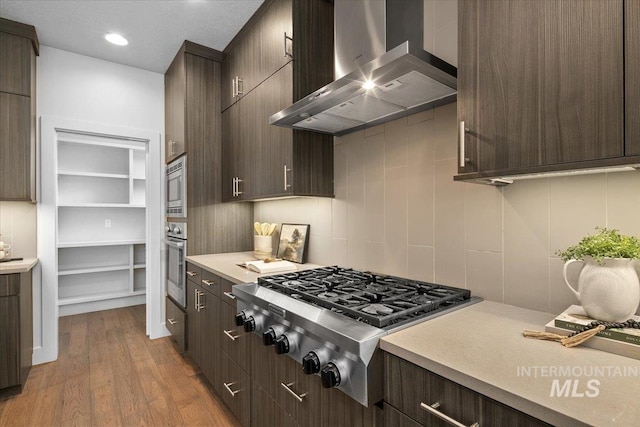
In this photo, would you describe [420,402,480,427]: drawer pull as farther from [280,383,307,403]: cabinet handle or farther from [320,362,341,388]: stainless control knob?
[280,383,307,403]: cabinet handle

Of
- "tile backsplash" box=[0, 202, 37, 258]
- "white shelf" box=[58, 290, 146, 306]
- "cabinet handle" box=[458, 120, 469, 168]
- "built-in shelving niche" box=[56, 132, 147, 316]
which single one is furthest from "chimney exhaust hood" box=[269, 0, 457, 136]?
"white shelf" box=[58, 290, 146, 306]

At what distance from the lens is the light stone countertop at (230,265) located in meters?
1.85

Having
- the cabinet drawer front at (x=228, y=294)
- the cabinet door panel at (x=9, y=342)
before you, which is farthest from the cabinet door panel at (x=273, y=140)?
the cabinet door panel at (x=9, y=342)

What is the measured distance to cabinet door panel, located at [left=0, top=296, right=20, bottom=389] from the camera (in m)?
2.22

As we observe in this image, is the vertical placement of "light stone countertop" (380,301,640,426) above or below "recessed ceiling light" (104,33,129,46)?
below

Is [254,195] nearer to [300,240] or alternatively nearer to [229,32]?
[300,240]

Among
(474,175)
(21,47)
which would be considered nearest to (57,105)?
(21,47)

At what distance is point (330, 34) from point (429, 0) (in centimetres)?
Answer: 67

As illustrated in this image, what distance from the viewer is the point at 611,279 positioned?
879mm

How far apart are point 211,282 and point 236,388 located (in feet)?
2.20

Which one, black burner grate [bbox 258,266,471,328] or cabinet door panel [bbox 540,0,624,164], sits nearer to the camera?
cabinet door panel [bbox 540,0,624,164]

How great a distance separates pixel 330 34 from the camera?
2.03 meters

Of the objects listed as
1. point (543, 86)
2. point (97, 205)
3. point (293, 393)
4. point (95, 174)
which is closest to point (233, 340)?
point (293, 393)

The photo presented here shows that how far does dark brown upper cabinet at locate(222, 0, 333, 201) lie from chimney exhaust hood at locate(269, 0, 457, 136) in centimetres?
20
